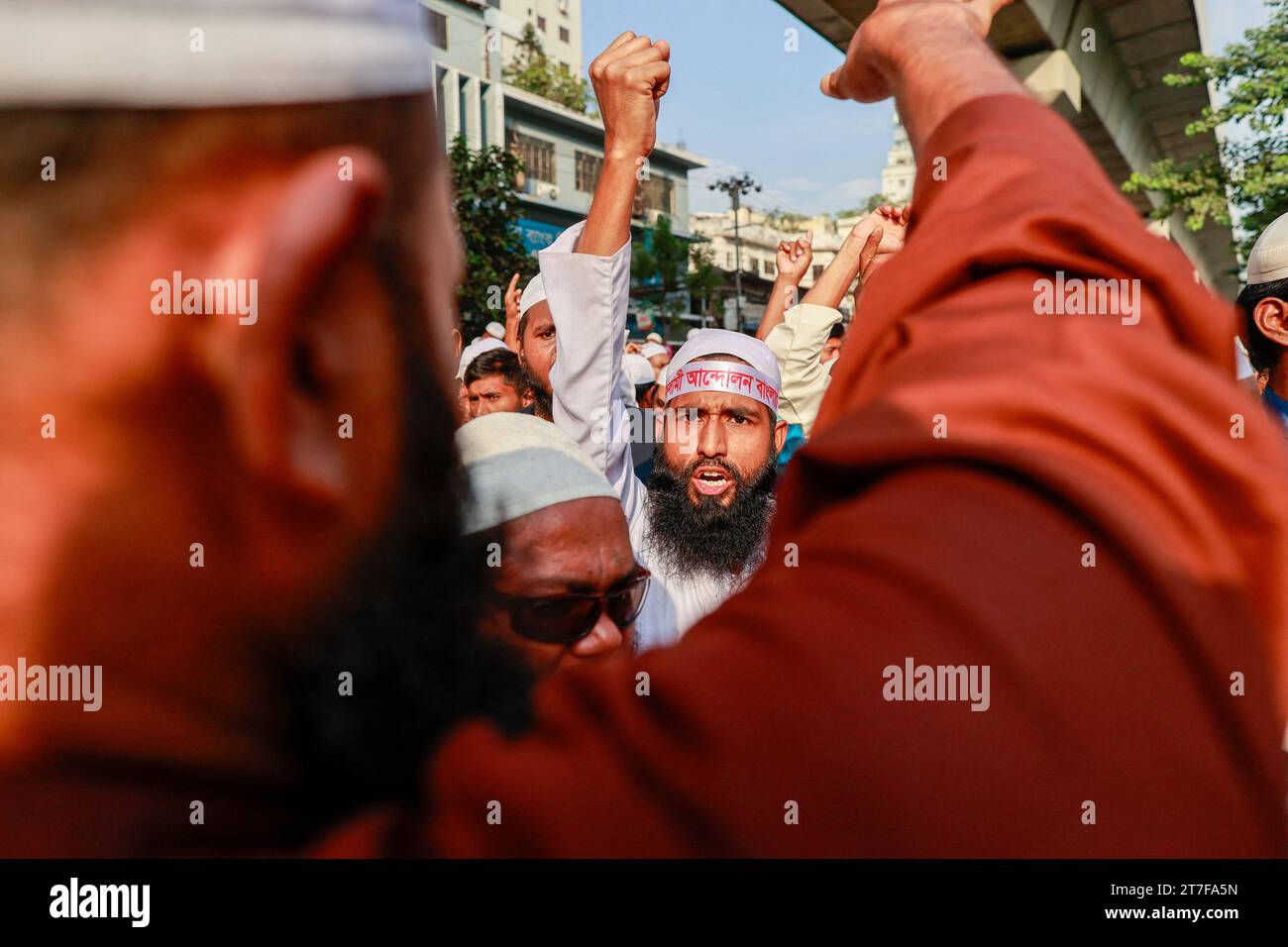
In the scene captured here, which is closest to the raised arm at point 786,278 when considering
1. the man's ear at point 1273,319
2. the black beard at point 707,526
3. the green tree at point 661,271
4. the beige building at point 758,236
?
the black beard at point 707,526

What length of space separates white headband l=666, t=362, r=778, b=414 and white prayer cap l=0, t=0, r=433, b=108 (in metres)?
3.53

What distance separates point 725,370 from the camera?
4230mm

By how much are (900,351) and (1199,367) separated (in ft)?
0.66

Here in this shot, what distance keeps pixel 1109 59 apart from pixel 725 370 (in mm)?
8355

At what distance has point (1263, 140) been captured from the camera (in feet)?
44.3

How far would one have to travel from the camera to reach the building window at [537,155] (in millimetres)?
37406

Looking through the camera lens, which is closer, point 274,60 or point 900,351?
point 274,60

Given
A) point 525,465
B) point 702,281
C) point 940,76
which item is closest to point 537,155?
→ point 702,281

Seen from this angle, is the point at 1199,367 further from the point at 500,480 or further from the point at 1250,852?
the point at 500,480

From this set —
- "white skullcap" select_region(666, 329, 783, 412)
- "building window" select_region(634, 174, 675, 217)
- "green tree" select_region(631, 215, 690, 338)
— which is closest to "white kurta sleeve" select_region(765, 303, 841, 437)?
"white skullcap" select_region(666, 329, 783, 412)

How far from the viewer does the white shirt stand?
10.1ft

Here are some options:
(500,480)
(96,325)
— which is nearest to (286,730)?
(96,325)

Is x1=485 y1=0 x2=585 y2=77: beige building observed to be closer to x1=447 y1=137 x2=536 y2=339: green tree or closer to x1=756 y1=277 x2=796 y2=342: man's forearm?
x1=447 y1=137 x2=536 y2=339: green tree

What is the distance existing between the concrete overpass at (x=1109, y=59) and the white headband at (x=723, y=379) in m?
2.26
